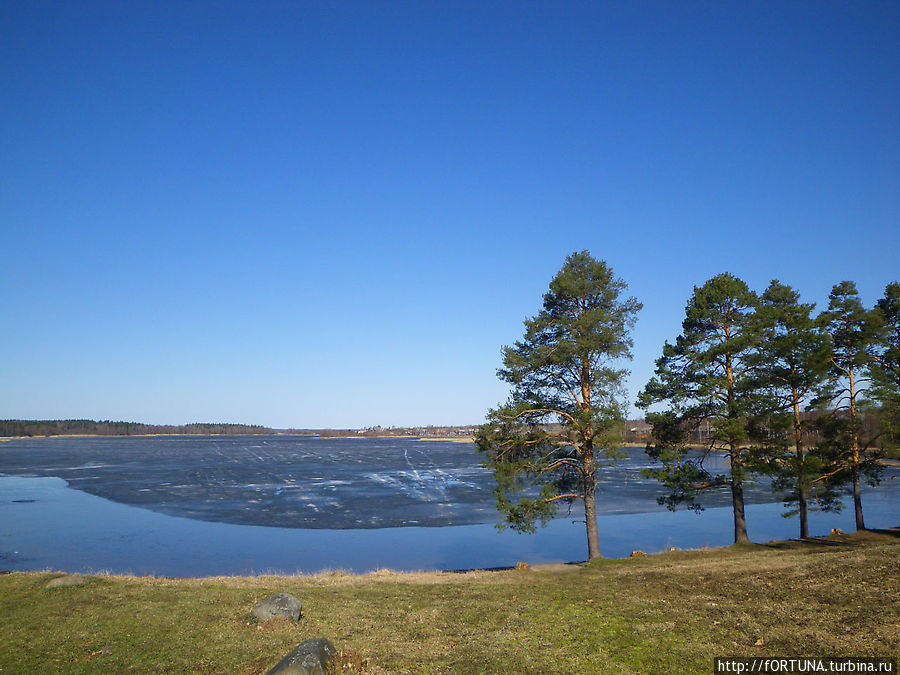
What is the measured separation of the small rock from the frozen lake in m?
10.2

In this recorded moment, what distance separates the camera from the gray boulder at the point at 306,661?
362 inches

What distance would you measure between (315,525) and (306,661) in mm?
33779

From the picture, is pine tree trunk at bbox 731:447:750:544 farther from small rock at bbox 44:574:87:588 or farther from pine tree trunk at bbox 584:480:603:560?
small rock at bbox 44:574:87:588

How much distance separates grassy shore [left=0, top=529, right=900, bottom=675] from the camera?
425 inches

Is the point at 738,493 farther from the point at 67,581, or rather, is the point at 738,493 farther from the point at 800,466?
the point at 67,581

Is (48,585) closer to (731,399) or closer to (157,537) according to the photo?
(157,537)

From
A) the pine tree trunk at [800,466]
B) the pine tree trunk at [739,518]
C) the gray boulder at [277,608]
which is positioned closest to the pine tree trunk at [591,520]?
Answer: the pine tree trunk at [739,518]

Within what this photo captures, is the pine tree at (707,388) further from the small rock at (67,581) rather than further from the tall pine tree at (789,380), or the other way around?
the small rock at (67,581)

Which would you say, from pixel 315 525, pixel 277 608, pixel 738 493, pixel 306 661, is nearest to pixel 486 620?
pixel 277 608

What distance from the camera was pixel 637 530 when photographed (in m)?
39.4

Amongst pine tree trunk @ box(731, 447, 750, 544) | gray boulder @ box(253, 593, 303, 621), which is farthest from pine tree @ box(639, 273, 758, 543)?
gray boulder @ box(253, 593, 303, 621)

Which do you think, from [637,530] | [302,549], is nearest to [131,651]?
[302,549]

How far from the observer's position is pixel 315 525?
41.3m

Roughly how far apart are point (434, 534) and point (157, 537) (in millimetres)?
17867
